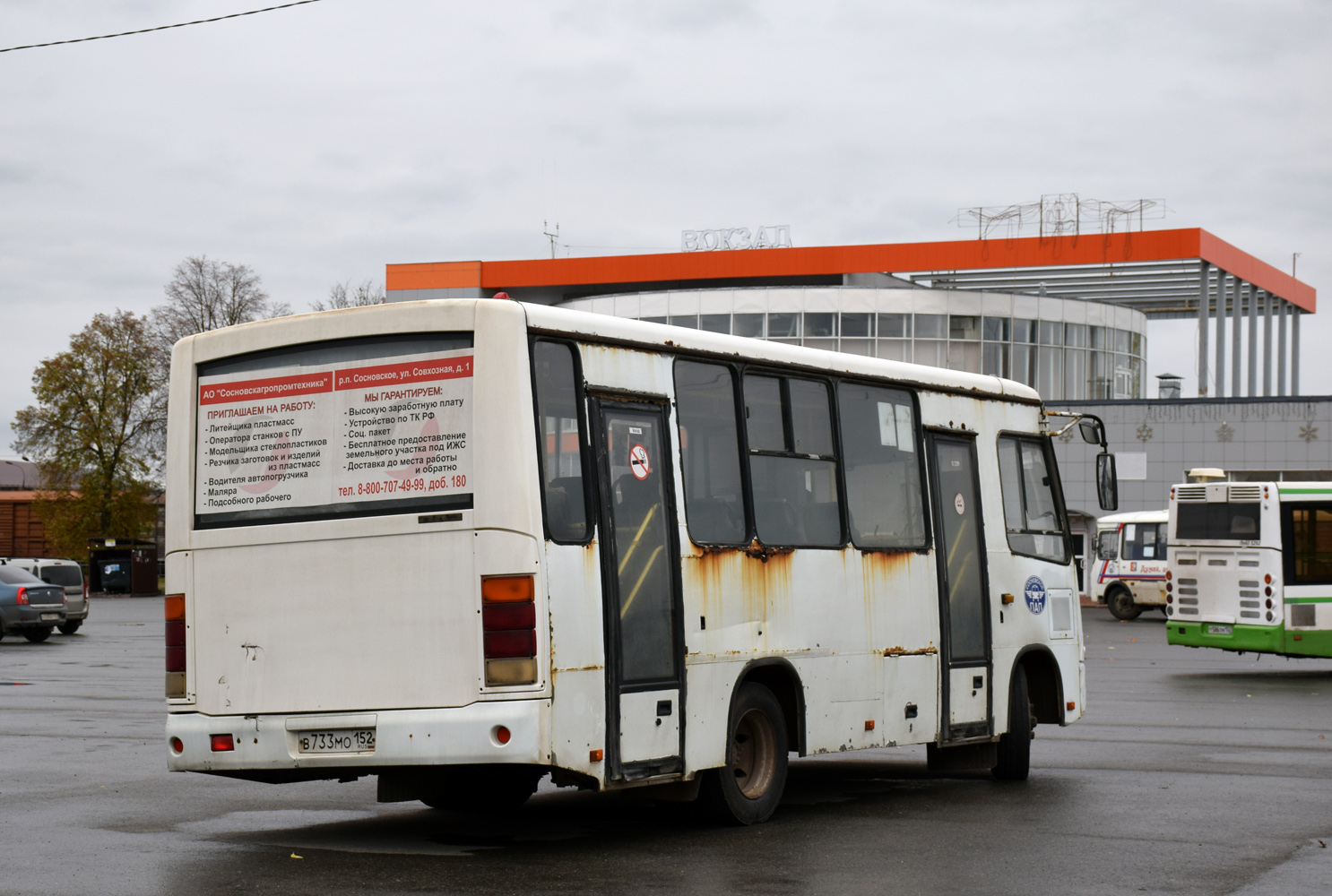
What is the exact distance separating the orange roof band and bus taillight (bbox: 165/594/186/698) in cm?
5758

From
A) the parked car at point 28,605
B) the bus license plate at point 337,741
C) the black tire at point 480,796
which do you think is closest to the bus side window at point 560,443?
the bus license plate at point 337,741

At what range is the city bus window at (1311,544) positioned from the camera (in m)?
23.5

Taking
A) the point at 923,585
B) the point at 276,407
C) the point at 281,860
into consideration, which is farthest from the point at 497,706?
the point at 923,585

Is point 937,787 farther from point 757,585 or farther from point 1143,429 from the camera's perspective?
point 1143,429

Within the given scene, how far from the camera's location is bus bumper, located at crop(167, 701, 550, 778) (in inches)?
303

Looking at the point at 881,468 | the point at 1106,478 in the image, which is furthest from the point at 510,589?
the point at 1106,478

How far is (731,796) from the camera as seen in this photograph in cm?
921

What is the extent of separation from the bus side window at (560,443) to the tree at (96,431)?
63146 millimetres

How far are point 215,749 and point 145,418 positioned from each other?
63.2 meters

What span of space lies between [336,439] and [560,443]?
117cm

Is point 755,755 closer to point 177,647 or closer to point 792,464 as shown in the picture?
point 792,464

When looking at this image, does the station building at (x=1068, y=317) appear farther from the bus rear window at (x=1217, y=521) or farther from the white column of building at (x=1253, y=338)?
the bus rear window at (x=1217, y=521)

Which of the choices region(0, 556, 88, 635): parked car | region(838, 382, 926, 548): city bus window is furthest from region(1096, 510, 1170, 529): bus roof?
region(838, 382, 926, 548): city bus window

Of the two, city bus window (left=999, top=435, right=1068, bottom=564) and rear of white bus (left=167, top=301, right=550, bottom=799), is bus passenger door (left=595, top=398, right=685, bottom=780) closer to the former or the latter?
rear of white bus (left=167, top=301, right=550, bottom=799)
